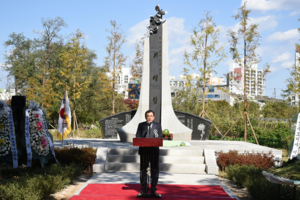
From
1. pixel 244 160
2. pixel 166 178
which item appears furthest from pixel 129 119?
pixel 166 178

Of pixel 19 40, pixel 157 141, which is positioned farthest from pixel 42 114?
pixel 19 40

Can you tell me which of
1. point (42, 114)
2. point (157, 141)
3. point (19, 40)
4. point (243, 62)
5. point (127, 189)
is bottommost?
point (127, 189)

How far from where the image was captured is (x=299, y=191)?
5719 mm

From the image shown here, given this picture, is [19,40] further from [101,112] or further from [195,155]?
[195,155]

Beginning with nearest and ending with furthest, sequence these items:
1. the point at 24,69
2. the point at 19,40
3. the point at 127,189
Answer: the point at 127,189
the point at 24,69
the point at 19,40

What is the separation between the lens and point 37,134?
7.40 m

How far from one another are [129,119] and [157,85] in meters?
5.14

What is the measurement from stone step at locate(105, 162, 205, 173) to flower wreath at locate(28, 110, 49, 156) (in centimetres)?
209

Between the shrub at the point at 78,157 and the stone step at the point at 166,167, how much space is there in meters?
0.57

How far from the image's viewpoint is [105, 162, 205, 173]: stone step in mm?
8758

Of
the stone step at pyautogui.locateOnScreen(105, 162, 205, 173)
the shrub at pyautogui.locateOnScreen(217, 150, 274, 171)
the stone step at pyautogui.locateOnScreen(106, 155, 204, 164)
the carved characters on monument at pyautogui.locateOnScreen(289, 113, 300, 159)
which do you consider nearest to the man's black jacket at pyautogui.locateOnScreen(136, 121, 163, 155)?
the carved characters on monument at pyautogui.locateOnScreen(289, 113, 300, 159)

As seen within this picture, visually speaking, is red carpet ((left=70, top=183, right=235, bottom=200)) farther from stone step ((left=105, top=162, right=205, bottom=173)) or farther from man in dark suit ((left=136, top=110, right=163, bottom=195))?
stone step ((left=105, top=162, right=205, bottom=173))

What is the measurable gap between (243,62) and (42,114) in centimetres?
1252

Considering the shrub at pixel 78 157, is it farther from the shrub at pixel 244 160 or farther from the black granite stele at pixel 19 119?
the shrub at pixel 244 160
